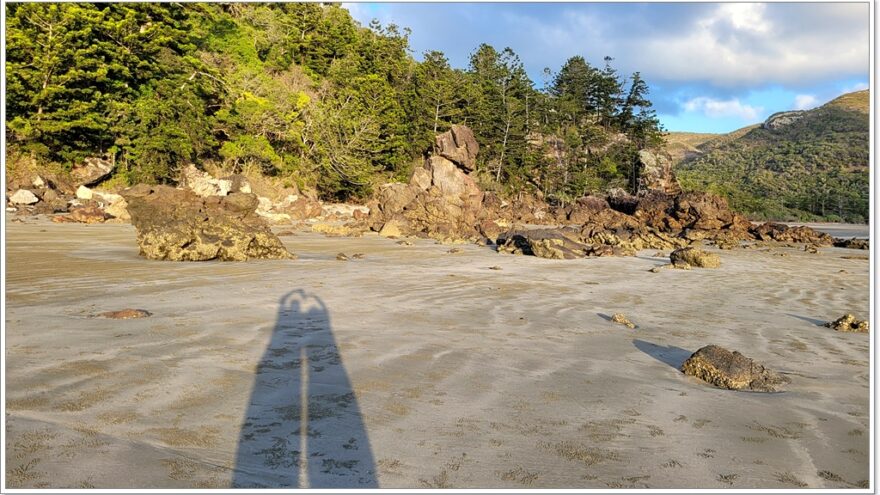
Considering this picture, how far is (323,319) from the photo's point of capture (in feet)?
16.8

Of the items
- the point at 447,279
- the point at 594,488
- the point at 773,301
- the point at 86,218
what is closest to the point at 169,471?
the point at 594,488

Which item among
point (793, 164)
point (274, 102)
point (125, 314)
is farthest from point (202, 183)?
point (793, 164)

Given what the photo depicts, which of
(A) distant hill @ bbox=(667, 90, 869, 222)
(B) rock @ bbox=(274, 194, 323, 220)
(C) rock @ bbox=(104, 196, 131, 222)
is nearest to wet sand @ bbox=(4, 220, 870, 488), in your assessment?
(C) rock @ bbox=(104, 196, 131, 222)

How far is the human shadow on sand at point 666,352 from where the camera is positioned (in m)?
4.17

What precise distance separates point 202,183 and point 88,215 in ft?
18.4

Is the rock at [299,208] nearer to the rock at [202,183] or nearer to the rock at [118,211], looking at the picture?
the rock at [202,183]

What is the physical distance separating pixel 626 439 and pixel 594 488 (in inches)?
20.9

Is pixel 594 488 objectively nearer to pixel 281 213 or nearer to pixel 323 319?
pixel 323 319

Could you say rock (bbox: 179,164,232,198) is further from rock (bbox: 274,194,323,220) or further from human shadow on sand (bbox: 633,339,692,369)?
human shadow on sand (bbox: 633,339,692,369)

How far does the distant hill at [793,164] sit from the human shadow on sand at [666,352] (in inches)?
1316

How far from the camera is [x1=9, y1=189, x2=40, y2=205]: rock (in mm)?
18469

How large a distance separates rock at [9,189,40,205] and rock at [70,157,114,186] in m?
3.49

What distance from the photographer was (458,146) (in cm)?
3566

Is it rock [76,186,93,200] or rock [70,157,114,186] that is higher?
rock [70,157,114,186]
